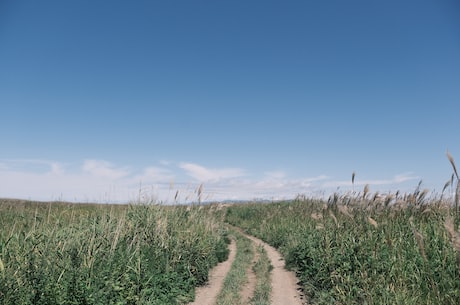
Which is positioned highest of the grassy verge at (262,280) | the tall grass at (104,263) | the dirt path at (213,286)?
the tall grass at (104,263)

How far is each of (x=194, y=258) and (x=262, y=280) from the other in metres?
2.30

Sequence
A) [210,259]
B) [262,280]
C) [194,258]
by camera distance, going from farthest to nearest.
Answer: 1. [210,259]
2. [194,258]
3. [262,280]

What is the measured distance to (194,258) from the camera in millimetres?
10109

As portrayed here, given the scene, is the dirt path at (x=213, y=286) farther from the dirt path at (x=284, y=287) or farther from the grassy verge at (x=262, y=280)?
the dirt path at (x=284, y=287)

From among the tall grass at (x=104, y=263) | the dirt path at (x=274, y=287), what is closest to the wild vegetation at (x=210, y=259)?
the tall grass at (x=104, y=263)

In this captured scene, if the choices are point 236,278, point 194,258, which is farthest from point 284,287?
point 194,258

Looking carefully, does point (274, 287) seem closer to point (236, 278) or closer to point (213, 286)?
point (236, 278)

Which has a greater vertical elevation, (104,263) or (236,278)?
(104,263)

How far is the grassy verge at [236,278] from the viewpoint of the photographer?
26.1 feet

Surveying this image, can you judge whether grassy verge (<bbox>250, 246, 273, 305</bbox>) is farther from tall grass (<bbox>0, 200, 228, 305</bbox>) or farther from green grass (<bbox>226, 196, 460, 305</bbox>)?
Answer: tall grass (<bbox>0, 200, 228, 305</bbox>)

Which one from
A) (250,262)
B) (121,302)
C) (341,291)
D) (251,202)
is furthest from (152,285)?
(251,202)

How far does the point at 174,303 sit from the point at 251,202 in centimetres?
2884

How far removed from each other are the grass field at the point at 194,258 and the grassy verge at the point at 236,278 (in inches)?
8.9

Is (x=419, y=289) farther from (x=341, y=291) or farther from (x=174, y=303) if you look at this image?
(x=174, y=303)
